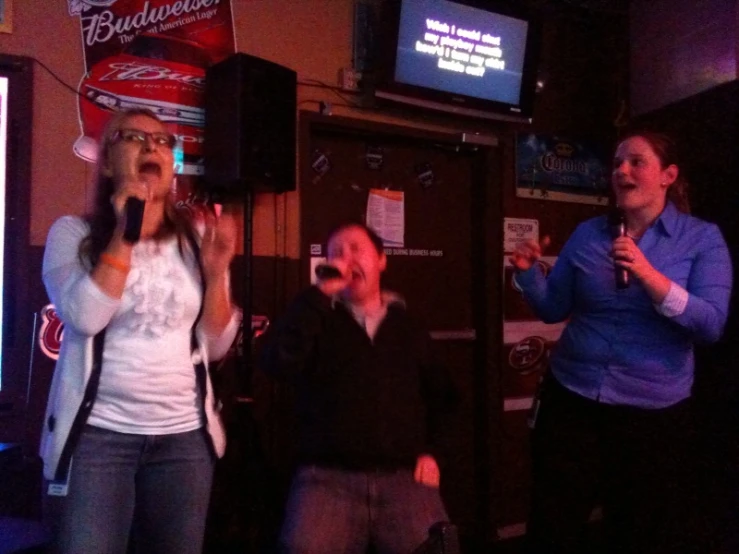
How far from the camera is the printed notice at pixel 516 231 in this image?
136 inches

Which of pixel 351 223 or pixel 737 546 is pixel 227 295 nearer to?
pixel 351 223

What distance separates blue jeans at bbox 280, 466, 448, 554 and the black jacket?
1.8 inches

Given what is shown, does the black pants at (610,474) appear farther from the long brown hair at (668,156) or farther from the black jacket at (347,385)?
the long brown hair at (668,156)

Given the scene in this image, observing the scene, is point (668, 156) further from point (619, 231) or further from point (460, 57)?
point (460, 57)

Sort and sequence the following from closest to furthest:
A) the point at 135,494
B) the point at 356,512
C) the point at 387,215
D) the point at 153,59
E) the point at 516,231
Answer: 1. the point at 135,494
2. the point at 356,512
3. the point at 153,59
4. the point at 387,215
5. the point at 516,231

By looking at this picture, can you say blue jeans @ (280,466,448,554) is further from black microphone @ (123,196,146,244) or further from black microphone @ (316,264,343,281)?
black microphone @ (123,196,146,244)

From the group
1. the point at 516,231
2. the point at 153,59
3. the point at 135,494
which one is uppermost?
the point at 153,59

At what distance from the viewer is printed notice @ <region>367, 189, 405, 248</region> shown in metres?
3.18

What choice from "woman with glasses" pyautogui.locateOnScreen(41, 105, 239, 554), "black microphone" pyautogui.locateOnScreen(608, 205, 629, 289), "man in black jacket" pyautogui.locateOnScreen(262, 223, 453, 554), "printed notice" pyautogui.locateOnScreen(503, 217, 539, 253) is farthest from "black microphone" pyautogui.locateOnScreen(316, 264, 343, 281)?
"printed notice" pyautogui.locateOnScreen(503, 217, 539, 253)

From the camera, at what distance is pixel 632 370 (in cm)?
180

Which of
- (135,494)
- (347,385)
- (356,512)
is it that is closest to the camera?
(135,494)

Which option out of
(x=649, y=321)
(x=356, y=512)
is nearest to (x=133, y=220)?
(x=356, y=512)

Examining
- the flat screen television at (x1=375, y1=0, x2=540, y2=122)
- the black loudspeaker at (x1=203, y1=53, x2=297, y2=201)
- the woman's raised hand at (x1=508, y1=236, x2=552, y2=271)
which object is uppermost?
the flat screen television at (x1=375, y1=0, x2=540, y2=122)

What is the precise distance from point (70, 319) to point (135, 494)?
0.46m
